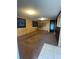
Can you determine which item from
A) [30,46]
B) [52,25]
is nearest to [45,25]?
[52,25]

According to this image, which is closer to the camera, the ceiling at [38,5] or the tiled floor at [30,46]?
the tiled floor at [30,46]

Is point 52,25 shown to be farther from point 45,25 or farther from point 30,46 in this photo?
point 30,46

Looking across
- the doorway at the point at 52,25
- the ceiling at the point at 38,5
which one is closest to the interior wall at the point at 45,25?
the doorway at the point at 52,25

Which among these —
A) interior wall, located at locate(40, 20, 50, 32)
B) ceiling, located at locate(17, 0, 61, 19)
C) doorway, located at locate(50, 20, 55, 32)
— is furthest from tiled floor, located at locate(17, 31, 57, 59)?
interior wall, located at locate(40, 20, 50, 32)

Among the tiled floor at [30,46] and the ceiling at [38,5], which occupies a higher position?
the ceiling at [38,5]

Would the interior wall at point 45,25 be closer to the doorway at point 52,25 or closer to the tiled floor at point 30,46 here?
the doorway at point 52,25

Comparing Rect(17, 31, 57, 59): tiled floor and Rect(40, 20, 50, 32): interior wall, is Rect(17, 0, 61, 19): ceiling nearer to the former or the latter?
Rect(17, 31, 57, 59): tiled floor
